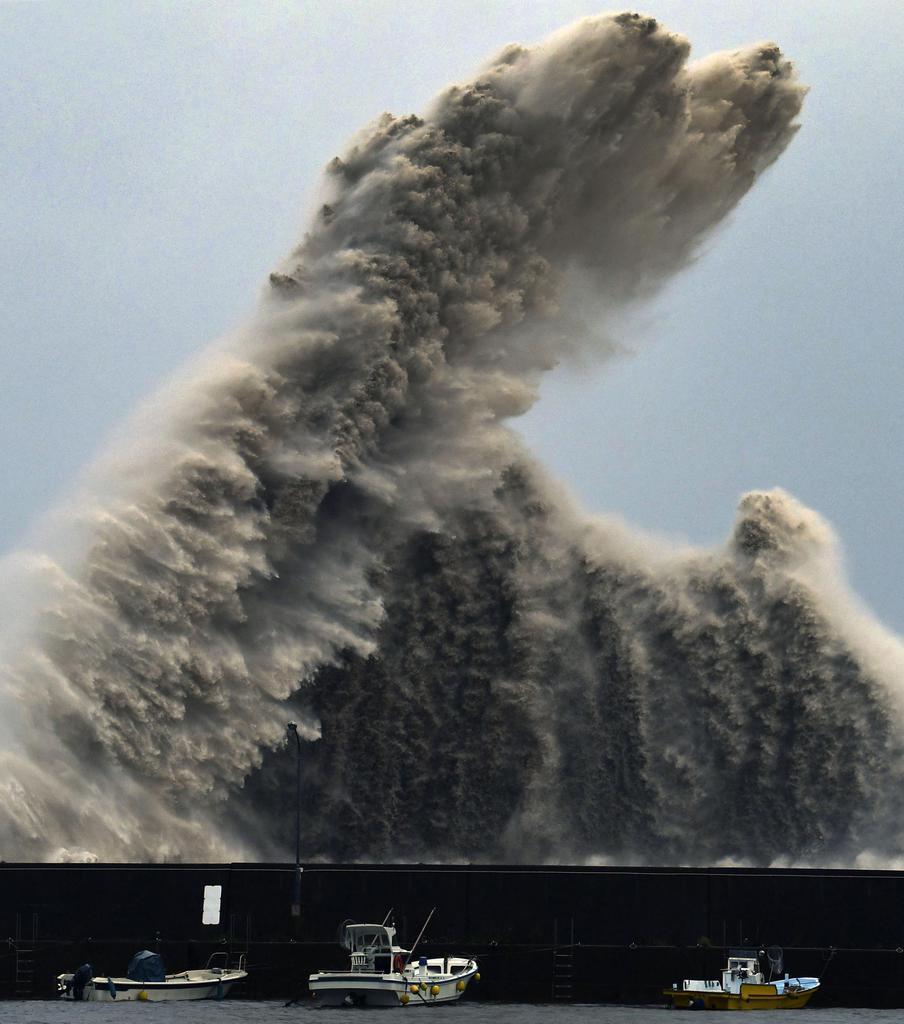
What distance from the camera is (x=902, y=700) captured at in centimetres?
7531

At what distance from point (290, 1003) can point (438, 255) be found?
28.1m

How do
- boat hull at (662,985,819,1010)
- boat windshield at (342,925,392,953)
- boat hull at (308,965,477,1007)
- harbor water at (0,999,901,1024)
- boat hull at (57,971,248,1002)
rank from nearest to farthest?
1. harbor water at (0,999,901,1024)
2. boat hull at (662,985,819,1010)
3. boat hull at (308,965,477,1007)
4. boat windshield at (342,925,392,953)
5. boat hull at (57,971,248,1002)

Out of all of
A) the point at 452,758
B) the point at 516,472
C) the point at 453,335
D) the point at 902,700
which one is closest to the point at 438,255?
the point at 453,335

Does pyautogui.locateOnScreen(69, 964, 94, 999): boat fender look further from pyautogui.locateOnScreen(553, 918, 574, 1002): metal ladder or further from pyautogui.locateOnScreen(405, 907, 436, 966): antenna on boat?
pyautogui.locateOnScreen(553, 918, 574, 1002): metal ladder

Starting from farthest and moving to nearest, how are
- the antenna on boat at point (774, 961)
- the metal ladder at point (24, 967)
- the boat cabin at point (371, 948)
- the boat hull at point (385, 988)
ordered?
the metal ladder at point (24, 967)
the boat cabin at point (371, 948)
the antenna on boat at point (774, 961)
the boat hull at point (385, 988)

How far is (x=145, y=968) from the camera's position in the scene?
183 feet

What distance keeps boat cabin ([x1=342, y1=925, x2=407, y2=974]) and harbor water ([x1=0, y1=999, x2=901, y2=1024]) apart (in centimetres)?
147

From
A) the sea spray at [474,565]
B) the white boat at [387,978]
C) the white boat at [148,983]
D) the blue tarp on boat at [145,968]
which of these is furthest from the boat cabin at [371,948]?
the sea spray at [474,565]

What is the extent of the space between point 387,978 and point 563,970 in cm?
457

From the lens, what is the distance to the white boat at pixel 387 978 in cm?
5444

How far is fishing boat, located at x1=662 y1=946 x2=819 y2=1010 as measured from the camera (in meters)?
53.9

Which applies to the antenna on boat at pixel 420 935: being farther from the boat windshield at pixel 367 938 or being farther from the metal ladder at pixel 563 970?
the metal ladder at pixel 563 970

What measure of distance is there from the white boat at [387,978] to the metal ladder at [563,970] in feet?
6.89

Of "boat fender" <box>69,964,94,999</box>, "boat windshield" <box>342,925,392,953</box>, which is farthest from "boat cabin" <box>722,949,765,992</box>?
"boat fender" <box>69,964,94,999</box>
